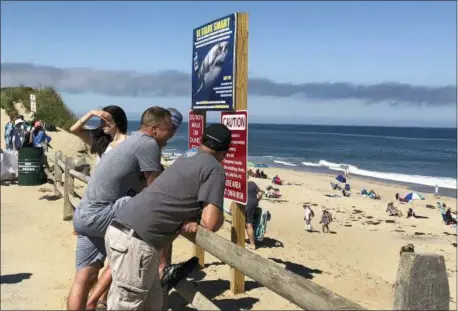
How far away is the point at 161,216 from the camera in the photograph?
303 cm

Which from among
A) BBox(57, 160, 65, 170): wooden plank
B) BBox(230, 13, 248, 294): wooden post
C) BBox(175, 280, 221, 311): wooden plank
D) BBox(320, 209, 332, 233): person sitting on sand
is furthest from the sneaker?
BBox(320, 209, 332, 233): person sitting on sand

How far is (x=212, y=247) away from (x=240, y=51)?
249cm

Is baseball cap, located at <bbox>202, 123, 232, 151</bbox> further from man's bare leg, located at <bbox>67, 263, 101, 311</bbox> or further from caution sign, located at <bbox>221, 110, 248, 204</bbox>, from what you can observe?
caution sign, located at <bbox>221, 110, 248, 204</bbox>

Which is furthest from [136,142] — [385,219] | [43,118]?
[43,118]

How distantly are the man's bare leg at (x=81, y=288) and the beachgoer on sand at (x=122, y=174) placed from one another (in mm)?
14

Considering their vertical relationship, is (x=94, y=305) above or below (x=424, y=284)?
below

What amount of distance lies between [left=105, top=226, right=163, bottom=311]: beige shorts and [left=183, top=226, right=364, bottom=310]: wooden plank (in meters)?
0.36

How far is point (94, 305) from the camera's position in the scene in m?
3.79

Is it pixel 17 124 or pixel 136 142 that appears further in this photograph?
pixel 17 124

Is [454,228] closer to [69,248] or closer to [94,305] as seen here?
[69,248]

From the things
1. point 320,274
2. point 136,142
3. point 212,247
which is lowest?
point 320,274

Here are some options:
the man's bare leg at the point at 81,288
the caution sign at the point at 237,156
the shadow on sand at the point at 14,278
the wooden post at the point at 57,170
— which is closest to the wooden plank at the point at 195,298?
the man's bare leg at the point at 81,288

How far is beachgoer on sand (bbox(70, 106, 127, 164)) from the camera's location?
3959 millimetres

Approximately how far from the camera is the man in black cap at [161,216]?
9.81 ft
